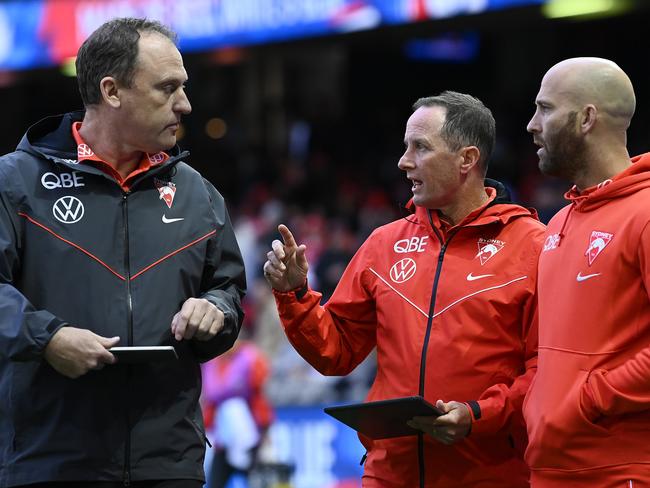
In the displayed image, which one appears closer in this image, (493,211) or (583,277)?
(583,277)

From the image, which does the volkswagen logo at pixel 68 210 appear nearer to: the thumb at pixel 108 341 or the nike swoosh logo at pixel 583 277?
the thumb at pixel 108 341

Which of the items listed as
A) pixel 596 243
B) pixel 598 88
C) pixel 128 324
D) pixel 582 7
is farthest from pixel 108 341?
pixel 582 7

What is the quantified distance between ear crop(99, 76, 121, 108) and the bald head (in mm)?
1524

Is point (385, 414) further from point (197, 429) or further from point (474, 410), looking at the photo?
point (197, 429)

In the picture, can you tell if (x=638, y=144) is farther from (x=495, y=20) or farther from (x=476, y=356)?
(x=476, y=356)

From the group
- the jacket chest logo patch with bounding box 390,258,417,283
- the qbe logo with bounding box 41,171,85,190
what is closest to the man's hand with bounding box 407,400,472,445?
the jacket chest logo patch with bounding box 390,258,417,283

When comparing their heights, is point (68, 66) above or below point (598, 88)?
above

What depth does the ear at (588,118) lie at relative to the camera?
4152 mm

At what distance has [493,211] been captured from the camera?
473cm

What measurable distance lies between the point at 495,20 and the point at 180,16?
14.1 ft

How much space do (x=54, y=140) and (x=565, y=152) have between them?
5.84ft

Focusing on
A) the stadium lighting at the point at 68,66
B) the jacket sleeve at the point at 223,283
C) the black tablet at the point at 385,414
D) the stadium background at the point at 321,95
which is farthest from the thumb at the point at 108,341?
the stadium lighting at the point at 68,66

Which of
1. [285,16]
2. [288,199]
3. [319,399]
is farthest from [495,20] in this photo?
[288,199]

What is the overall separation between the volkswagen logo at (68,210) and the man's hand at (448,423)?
1378 mm
